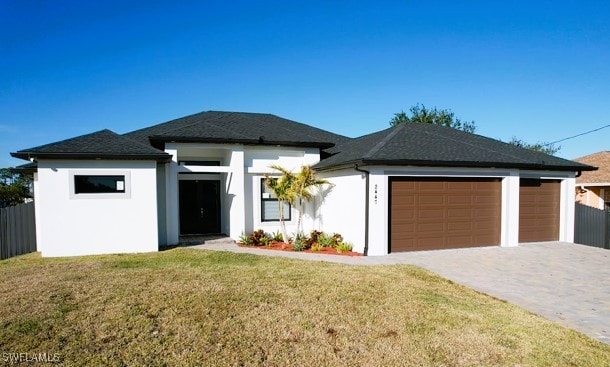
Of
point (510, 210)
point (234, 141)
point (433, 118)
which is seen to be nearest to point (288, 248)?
point (234, 141)

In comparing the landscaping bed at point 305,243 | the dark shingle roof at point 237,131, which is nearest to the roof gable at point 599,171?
the dark shingle roof at point 237,131

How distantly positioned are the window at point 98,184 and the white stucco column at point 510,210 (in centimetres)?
1294

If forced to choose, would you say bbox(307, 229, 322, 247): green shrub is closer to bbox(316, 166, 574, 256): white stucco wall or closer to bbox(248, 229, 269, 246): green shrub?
bbox(316, 166, 574, 256): white stucco wall

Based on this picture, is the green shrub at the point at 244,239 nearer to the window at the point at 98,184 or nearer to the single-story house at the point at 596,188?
the window at the point at 98,184

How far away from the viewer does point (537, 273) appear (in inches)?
339

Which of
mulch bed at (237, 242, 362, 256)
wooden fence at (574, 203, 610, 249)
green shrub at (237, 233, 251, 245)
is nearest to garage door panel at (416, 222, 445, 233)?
mulch bed at (237, 242, 362, 256)

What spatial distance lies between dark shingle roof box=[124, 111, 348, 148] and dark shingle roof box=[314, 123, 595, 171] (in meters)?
1.59

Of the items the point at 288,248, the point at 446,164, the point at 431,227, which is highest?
the point at 446,164

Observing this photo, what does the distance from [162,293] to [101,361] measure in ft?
8.58

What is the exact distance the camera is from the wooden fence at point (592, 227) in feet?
41.0

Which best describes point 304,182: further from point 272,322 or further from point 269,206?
point 272,322

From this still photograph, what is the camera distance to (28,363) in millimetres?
4066

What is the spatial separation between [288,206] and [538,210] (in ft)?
31.3

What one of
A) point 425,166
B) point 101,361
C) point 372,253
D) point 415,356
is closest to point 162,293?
point 101,361
